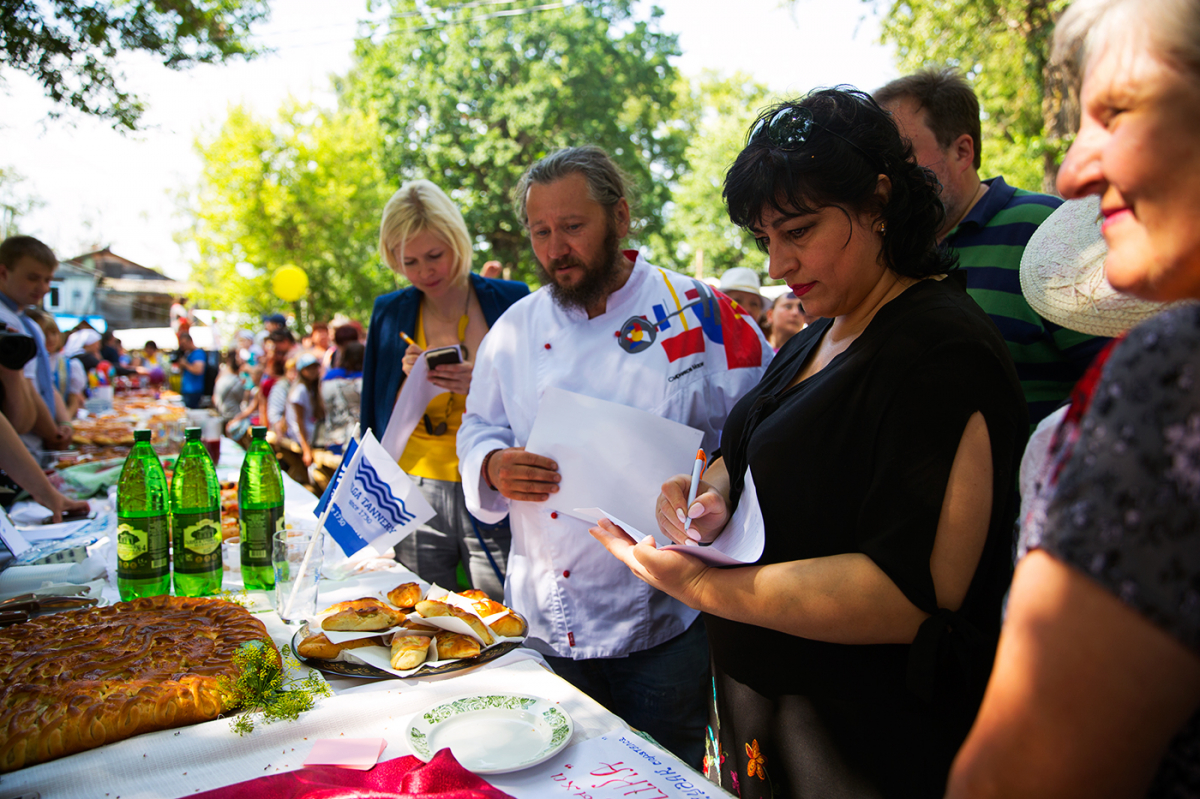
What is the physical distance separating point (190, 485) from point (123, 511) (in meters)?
0.18

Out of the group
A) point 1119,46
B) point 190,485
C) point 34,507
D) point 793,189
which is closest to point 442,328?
point 190,485

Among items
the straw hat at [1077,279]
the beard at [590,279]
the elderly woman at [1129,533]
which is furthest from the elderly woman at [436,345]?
the elderly woman at [1129,533]

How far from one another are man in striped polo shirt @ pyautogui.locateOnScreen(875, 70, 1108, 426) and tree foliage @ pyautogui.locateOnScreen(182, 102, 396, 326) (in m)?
22.3

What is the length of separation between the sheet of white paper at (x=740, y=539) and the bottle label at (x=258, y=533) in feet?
4.03

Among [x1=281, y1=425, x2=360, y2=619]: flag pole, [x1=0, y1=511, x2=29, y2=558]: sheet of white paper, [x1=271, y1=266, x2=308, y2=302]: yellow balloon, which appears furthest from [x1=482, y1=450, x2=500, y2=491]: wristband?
[x1=271, y1=266, x2=308, y2=302]: yellow balloon

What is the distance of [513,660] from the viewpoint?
1603 millimetres

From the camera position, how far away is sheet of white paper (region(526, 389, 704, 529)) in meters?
1.91

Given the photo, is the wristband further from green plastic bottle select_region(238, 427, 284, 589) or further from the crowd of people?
green plastic bottle select_region(238, 427, 284, 589)

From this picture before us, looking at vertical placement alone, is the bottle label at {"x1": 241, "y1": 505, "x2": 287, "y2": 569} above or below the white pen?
below

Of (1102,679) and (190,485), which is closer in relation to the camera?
(1102,679)

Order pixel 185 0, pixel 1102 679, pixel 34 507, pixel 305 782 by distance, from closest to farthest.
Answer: pixel 1102 679 < pixel 305 782 < pixel 34 507 < pixel 185 0

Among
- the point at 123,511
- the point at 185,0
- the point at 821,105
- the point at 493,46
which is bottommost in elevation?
the point at 123,511

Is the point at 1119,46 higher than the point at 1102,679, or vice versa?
the point at 1119,46

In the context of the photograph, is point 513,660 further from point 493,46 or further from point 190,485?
point 493,46
